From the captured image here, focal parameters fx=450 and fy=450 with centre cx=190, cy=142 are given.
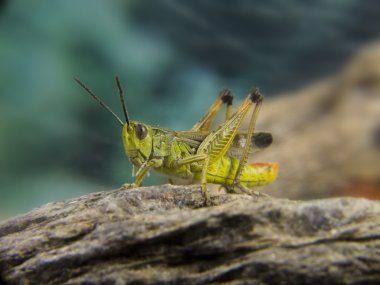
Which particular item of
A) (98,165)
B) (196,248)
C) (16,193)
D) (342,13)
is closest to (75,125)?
(98,165)

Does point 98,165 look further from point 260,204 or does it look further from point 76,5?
point 260,204

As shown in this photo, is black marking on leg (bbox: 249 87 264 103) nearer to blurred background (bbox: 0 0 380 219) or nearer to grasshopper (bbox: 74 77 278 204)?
grasshopper (bbox: 74 77 278 204)

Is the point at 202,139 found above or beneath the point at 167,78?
beneath

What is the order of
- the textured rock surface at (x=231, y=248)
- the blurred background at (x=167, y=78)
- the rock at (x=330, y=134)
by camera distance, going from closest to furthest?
the textured rock surface at (x=231, y=248), the rock at (x=330, y=134), the blurred background at (x=167, y=78)

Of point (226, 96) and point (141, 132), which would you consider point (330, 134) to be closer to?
point (226, 96)

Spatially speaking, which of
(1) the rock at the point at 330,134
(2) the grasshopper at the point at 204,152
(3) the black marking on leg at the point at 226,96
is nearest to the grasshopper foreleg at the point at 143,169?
(2) the grasshopper at the point at 204,152

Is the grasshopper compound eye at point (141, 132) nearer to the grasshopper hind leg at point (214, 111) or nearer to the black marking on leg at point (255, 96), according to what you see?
the grasshopper hind leg at point (214, 111)

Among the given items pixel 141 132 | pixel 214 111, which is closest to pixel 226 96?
pixel 214 111
